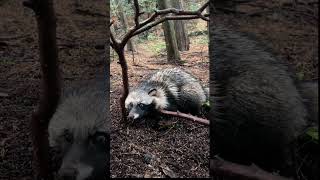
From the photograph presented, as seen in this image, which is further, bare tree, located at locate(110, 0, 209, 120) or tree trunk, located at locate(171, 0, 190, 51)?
tree trunk, located at locate(171, 0, 190, 51)

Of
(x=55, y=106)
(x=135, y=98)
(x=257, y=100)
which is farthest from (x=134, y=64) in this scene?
(x=257, y=100)

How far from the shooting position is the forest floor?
7.77ft

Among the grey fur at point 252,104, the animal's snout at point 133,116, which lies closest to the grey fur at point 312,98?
the grey fur at point 252,104

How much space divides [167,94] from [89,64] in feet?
4.43

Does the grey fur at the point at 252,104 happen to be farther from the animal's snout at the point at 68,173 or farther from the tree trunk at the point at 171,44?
the tree trunk at the point at 171,44

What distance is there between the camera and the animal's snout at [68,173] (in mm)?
2689

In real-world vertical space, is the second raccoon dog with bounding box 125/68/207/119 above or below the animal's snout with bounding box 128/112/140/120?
above

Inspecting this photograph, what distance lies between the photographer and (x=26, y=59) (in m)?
2.65

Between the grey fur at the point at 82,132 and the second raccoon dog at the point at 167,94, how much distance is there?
0.65 metres

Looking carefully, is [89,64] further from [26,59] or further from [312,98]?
[312,98]

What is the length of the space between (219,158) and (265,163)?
28cm

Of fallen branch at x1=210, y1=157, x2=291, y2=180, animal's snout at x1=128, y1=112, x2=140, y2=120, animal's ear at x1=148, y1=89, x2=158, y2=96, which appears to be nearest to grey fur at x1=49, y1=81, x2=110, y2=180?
animal's snout at x1=128, y1=112, x2=140, y2=120

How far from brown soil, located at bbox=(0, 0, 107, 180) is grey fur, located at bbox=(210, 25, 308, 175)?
782 millimetres

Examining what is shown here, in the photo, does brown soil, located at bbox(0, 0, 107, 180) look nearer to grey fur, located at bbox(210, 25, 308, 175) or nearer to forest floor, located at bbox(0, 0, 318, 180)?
forest floor, located at bbox(0, 0, 318, 180)
